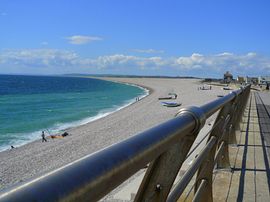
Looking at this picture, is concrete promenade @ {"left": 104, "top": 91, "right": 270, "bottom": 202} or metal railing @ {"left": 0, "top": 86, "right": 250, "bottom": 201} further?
concrete promenade @ {"left": 104, "top": 91, "right": 270, "bottom": 202}

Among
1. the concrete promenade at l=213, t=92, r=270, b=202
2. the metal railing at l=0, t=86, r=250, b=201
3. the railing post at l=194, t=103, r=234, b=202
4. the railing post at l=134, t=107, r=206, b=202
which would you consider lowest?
the concrete promenade at l=213, t=92, r=270, b=202

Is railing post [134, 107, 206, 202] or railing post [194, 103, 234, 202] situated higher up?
railing post [134, 107, 206, 202]

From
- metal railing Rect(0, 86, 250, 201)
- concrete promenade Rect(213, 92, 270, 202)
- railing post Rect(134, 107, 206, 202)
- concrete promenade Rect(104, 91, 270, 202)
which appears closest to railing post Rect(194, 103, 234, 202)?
concrete promenade Rect(104, 91, 270, 202)

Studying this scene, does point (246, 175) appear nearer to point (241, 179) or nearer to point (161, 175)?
point (241, 179)

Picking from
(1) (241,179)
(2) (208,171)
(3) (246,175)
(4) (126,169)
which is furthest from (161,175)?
(3) (246,175)

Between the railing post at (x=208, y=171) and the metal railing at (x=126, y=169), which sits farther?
the railing post at (x=208, y=171)

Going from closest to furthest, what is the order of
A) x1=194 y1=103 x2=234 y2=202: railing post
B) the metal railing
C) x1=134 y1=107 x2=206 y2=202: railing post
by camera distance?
the metal railing, x1=134 y1=107 x2=206 y2=202: railing post, x1=194 y1=103 x2=234 y2=202: railing post

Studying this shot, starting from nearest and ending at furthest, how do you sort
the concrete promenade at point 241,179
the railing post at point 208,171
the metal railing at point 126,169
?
the metal railing at point 126,169 < the railing post at point 208,171 < the concrete promenade at point 241,179

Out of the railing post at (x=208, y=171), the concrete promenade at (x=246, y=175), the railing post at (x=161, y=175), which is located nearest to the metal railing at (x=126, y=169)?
the railing post at (x=161, y=175)

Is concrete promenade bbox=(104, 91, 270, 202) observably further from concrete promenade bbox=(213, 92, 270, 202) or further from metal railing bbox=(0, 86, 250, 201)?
metal railing bbox=(0, 86, 250, 201)

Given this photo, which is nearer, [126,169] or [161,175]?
[126,169]

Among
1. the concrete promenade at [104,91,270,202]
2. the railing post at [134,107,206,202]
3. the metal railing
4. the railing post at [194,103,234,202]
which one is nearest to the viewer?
the metal railing

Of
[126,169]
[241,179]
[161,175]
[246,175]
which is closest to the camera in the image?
[126,169]

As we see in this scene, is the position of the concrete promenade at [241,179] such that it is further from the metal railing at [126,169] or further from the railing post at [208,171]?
the metal railing at [126,169]
